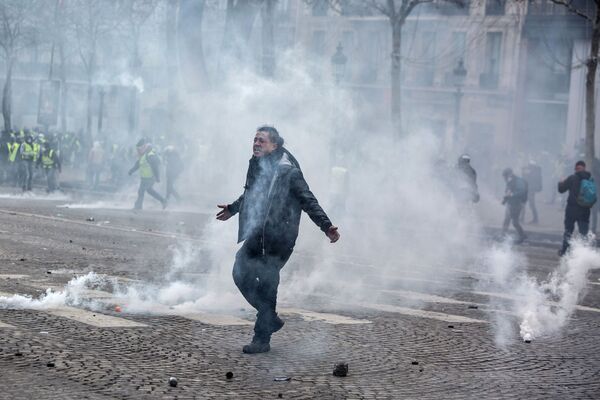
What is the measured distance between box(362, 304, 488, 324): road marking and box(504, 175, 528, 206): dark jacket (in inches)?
550

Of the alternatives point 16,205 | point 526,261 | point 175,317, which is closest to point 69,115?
point 16,205

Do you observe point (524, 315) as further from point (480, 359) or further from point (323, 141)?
point (323, 141)

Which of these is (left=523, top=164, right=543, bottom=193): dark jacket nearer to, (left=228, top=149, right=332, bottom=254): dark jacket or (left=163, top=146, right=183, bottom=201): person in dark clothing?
(left=163, top=146, right=183, bottom=201): person in dark clothing

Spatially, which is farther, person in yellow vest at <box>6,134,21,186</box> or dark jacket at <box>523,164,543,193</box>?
person in yellow vest at <box>6,134,21,186</box>

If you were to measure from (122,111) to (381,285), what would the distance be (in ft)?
84.3

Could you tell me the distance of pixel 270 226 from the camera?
9250mm

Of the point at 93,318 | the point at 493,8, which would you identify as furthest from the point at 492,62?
the point at 93,318

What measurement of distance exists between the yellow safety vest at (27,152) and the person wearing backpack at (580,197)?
16.1m

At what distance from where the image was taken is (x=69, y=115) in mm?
50750

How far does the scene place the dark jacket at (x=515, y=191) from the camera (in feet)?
85.3

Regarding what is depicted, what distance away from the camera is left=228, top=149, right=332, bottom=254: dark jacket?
9.27 metres

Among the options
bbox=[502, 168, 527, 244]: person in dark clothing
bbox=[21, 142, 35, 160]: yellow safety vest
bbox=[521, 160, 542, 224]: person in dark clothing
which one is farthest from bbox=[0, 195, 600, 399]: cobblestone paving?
bbox=[21, 142, 35, 160]: yellow safety vest

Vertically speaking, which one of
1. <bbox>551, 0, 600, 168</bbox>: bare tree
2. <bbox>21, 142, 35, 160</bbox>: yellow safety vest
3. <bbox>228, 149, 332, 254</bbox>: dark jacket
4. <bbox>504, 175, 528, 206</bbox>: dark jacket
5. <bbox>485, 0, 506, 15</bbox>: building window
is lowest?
<bbox>228, 149, 332, 254</bbox>: dark jacket

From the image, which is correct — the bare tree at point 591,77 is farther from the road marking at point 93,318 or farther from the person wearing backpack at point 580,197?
the road marking at point 93,318
